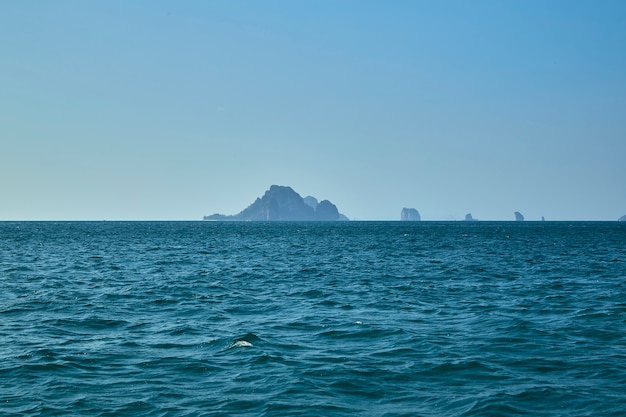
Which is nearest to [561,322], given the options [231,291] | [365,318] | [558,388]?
[365,318]

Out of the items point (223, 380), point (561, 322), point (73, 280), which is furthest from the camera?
point (73, 280)

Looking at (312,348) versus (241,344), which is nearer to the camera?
(312,348)

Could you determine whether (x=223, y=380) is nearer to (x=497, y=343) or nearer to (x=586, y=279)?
(x=497, y=343)

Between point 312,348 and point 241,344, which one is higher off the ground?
point 241,344

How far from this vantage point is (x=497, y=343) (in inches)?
893

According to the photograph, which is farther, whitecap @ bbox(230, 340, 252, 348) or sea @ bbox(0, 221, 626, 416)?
whitecap @ bbox(230, 340, 252, 348)

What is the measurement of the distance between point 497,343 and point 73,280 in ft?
107

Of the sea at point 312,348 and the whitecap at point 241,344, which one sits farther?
the whitecap at point 241,344

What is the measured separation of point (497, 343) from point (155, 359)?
Answer: 477 inches

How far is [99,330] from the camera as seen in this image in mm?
25156

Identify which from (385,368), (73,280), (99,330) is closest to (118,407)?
(385,368)

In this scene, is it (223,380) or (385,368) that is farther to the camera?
(385,368)

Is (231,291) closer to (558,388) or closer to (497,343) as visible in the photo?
(497,343)

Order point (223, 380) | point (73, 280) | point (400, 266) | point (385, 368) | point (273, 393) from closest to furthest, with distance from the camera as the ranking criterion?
point (273, 393) < point (223, 380) < point (385, 368) < point (73, 280) < point (400, 266)
